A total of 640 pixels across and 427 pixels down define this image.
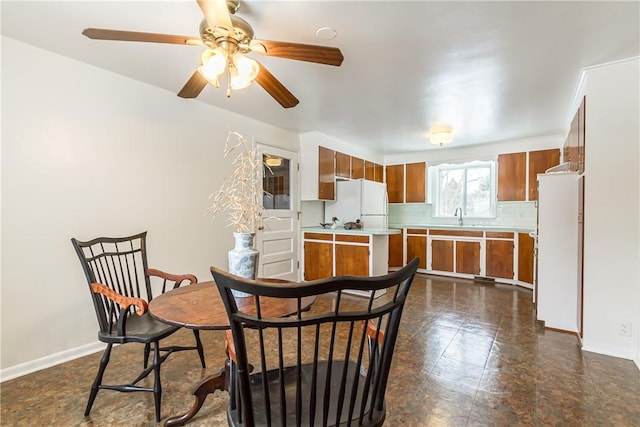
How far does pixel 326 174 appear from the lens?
4570mm

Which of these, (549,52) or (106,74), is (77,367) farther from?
(549,52)

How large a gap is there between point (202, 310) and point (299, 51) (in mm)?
1381

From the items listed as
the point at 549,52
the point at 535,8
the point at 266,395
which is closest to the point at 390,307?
the point at 266,395

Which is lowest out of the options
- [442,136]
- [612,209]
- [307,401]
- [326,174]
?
[307,401]

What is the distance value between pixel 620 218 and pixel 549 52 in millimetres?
1392

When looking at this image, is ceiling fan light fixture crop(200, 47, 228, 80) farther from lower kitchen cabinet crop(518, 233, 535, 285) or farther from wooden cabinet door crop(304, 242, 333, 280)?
lower kitchen cabinet crop(518, 233, 535, 285)

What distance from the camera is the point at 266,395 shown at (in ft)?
3.01

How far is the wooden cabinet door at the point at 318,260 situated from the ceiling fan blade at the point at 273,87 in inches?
99.0

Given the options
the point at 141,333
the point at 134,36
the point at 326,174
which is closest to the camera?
the point at 134,36

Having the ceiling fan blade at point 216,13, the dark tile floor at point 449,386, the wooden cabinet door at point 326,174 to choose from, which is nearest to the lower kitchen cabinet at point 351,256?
the wooden cabinet door at point 326,174

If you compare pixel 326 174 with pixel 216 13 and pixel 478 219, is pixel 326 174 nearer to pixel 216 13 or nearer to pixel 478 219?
pixel 478 219

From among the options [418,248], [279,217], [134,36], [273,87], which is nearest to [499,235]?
[418,248]

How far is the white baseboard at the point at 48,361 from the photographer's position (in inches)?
80.4

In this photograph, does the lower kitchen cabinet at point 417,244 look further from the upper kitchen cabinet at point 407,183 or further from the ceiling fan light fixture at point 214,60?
the ceiling fan light fixture at point 214,60
